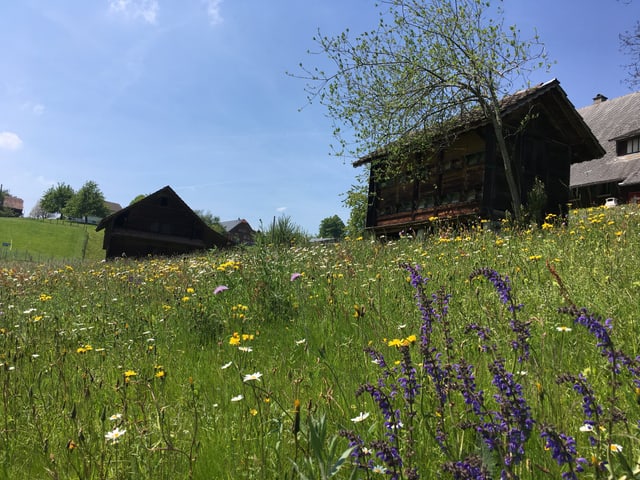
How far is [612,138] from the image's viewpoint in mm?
29469

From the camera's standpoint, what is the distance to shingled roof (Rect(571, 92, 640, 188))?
27812 millimetres

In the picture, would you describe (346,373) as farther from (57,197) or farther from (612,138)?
(57,197)

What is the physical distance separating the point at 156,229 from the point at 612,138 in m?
35.9

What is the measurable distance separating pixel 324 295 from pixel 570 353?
10.2ft

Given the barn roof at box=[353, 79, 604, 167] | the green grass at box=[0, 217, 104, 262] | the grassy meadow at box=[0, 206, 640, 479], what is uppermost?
the barn roof at box=[353, 79, 604, 167]

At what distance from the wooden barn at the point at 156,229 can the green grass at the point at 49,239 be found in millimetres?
18817

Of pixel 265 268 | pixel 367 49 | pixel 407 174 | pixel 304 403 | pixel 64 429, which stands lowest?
pixel 64 429

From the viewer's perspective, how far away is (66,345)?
14.5 feet

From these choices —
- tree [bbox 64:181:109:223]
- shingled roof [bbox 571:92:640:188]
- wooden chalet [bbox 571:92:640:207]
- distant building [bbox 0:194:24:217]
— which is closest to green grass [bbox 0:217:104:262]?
tree [bbox 64:181:109:223]

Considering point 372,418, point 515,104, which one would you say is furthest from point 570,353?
point 515,104

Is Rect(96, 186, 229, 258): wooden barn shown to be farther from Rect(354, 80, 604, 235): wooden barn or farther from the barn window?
the barn window

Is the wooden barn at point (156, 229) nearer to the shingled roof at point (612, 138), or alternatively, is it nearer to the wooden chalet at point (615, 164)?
the wooden chalet at point (615, 164)

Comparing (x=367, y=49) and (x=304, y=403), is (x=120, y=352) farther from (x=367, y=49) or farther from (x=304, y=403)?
(x=367, y=49)

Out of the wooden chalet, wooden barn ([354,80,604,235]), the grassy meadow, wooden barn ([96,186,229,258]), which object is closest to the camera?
the grassy meadow
